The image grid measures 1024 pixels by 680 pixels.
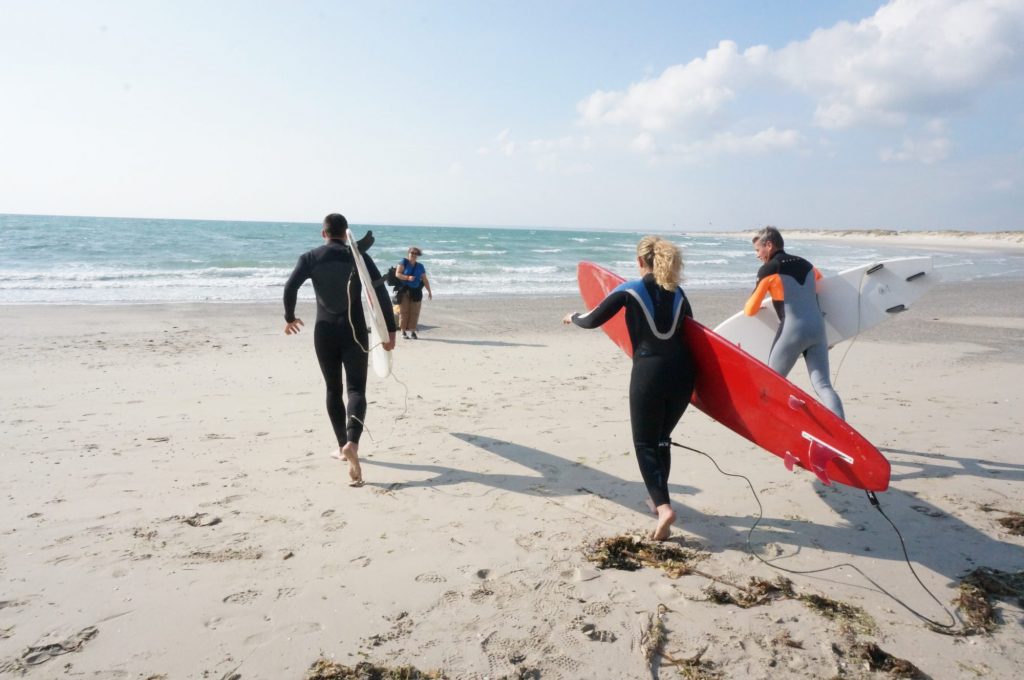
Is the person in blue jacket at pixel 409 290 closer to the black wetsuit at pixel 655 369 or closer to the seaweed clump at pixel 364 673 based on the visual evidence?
the black wetsuit at pixel 655 369

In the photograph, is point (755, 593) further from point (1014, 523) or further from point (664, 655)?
point (1014, 523)

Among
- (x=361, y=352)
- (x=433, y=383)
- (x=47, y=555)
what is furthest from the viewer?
(x=433, y=383)

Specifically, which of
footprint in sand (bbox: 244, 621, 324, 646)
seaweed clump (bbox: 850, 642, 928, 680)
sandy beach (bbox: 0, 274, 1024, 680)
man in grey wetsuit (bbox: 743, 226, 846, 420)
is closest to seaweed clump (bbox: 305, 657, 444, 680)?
sandy beach (bbox: 0, 274, 1024, 680)

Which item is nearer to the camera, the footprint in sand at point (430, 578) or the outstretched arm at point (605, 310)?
the footprint in sand at point (430, 578)

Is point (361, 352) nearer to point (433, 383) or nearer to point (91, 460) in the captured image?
point (91, 460)

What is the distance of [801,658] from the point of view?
7.60 feet

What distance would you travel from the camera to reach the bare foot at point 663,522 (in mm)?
3143

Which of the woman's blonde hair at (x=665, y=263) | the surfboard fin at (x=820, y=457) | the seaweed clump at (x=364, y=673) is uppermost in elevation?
the woman's blonde hair at (x=665, y=263)

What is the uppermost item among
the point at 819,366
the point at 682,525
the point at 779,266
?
the point at 779,266

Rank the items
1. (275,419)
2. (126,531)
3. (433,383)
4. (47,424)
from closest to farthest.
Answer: (126,531)
(47,424)
(275,419)
(433,383)

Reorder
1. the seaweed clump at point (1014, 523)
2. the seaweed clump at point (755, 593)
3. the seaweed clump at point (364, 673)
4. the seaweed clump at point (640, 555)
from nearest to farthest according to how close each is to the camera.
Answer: the seaweed clump at point (364, 673)
the seaweed clump at point (755, 593)
the seaweed clump at point (640, 555)
the seaweed clump at point (1014, 523)

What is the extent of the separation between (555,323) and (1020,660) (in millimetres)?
9367

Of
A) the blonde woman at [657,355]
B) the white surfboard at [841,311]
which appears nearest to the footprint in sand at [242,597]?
the blonde woman at [657,355]

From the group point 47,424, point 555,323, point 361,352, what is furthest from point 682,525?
point 555,323
